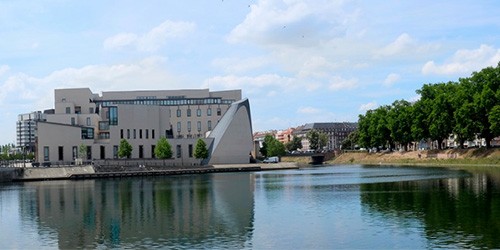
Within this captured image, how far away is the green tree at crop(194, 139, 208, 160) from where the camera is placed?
11375cm

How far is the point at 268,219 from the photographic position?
35.3 metres

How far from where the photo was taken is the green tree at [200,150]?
114 m

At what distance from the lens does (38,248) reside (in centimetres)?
2809

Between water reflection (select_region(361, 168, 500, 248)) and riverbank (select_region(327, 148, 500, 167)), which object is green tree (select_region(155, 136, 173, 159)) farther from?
water reflection (select_region(361, 168, 500, 248))

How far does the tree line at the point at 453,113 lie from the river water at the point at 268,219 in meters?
34.3

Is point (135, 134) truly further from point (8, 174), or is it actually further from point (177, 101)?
point (8, 174)

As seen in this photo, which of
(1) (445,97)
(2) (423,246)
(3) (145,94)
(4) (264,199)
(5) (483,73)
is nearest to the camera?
(2) (423,246)

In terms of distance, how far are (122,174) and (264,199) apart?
52175mm

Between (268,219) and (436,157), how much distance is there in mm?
76339

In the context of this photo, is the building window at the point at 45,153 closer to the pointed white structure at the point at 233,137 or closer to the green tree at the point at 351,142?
the pointed white structure at the point at 233,137

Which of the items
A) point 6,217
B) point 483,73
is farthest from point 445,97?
point 6,217

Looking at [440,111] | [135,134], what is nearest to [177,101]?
[135,134]

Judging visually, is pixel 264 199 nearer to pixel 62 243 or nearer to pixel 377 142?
pixel 62 243

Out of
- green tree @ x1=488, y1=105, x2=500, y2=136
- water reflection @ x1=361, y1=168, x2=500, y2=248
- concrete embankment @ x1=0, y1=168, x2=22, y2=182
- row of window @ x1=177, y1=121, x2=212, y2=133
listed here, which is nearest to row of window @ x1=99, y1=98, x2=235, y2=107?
row of window @ x1=177, y1=121, x2=212, y2=133
